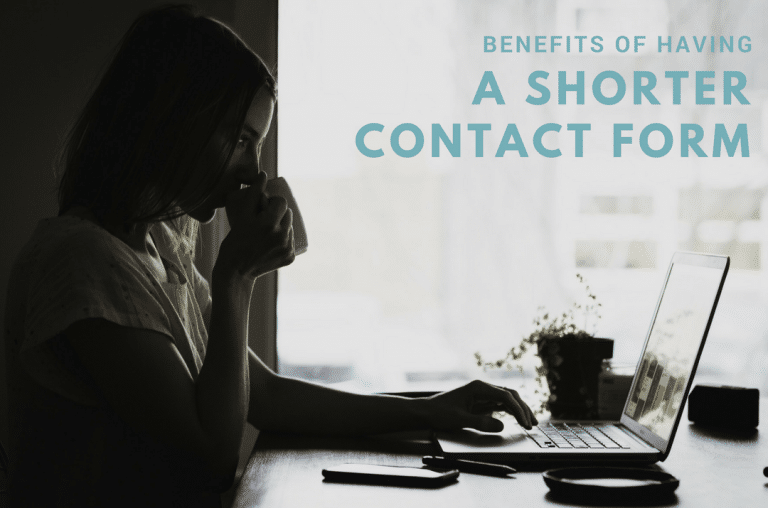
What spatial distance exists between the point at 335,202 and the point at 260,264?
120 centimetres

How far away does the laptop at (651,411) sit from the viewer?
3.34ft

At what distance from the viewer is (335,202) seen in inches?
87.7

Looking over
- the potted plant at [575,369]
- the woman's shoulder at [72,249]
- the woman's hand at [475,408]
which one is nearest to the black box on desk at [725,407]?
the potted plant at [575,369]

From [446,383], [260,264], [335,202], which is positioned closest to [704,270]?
[260,264]

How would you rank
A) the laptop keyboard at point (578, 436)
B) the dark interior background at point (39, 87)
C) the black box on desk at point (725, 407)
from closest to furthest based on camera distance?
the laptop keyboard at point (578, 436)
the black box on desk at point (725, 407)
the dark interior background at point (39, 87)

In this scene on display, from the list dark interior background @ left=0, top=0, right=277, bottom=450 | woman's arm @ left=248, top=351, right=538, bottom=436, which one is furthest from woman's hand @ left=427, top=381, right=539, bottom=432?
dark interior background @ left=0, top=0, right=277, bottom=450

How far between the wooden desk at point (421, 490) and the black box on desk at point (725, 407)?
8 cm

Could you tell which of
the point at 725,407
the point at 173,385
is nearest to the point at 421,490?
the point at 173,385

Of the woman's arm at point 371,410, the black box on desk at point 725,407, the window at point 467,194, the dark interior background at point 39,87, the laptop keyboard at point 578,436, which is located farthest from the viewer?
the window at point 467,194

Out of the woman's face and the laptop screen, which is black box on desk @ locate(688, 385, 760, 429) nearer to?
the laptop screen

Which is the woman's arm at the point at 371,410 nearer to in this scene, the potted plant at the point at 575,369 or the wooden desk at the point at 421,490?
the wooden desk at the point at 421,490

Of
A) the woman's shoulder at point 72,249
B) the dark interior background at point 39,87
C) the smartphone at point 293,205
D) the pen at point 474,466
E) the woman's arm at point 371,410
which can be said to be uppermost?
the dark interior background at point 39,87

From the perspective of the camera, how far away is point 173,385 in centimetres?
88

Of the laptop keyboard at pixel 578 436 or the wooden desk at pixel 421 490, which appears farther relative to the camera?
the laptop keyboard at pixel 578 436
